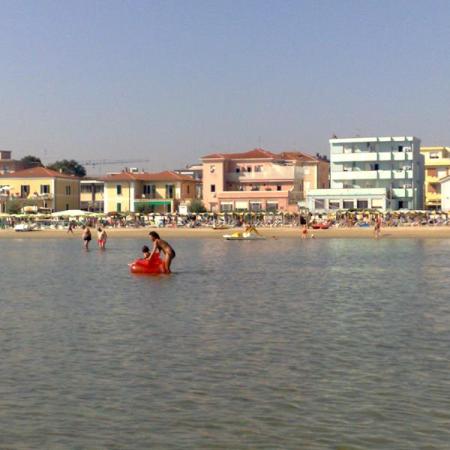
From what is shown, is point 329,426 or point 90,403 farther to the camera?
point 90,403

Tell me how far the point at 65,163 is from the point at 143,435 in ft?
446

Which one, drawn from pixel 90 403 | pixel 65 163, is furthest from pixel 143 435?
pixel 65 163

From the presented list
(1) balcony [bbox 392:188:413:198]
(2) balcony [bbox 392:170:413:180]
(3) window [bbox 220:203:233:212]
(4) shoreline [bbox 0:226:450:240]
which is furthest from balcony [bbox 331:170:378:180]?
(4) shoreline [bbox 0:226:450:240]

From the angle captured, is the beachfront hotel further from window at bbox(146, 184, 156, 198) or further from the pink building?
window at bbox(146, 184, 156, 198)

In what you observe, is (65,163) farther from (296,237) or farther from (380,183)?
(296,237)

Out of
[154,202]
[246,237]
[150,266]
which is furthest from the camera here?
[154,202]

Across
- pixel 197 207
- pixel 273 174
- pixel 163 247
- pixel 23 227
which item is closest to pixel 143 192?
pixel 197 207

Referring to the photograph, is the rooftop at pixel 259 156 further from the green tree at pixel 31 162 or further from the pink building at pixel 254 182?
the green tree at pixel 31 162

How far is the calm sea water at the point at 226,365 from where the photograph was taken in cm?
1010

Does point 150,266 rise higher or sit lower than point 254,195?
lower

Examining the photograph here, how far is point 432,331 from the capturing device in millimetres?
17594

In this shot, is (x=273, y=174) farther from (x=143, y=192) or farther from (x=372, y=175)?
(x=143, y=192)

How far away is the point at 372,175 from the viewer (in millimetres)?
89000

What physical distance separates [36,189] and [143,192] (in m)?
13.3
